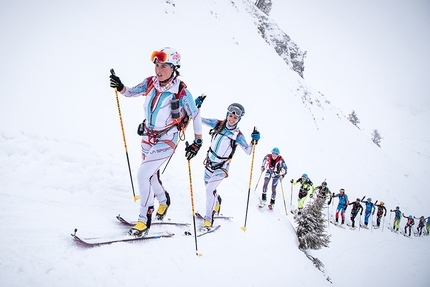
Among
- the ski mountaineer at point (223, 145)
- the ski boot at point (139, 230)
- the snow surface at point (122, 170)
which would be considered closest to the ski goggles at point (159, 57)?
the ski mountaineer at point (223, 145)

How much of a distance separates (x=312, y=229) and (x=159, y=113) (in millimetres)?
8361

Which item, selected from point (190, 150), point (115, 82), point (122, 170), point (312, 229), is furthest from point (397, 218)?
point (115, 82)

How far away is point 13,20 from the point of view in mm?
8664

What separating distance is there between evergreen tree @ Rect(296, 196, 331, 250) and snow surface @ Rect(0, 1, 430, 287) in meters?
0.70

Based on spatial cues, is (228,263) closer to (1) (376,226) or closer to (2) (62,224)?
(2) (62,224)

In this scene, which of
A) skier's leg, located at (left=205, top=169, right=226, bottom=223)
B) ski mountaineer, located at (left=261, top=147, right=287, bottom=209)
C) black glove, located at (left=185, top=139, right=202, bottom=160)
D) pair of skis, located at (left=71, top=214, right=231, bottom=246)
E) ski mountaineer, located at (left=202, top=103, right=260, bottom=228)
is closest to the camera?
pair of skis, located at (left=71, top=214, right=231, bottom=246)

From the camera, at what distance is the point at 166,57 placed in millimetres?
3783

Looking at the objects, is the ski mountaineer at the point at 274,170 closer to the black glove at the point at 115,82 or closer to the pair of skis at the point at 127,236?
the pair of skis at the point at 127,236

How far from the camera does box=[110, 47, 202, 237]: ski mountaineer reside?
12.7 ft

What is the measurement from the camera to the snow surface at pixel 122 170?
3168 mm

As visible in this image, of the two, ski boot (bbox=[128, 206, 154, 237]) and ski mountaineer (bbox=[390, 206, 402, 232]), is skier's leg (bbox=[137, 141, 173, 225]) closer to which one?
ski boot (bbox=[128, 206, 154, 237])

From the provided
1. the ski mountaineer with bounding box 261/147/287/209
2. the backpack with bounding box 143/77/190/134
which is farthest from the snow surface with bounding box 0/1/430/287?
the backpack with bounding box 143/77/190/134

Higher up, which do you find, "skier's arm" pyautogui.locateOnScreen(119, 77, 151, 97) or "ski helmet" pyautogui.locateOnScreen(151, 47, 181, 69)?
"ski helmet" pyautogui.locateOnScreen(151, 47, 181, 69)

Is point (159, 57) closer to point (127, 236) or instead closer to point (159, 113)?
point (159, 113)
